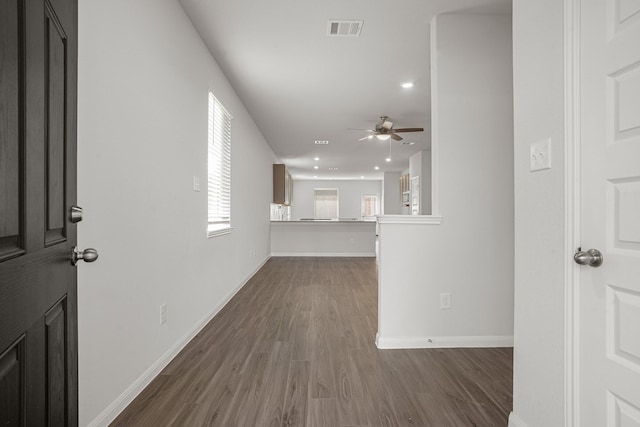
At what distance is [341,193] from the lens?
48.1 feet

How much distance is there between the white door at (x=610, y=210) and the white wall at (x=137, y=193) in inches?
75.8

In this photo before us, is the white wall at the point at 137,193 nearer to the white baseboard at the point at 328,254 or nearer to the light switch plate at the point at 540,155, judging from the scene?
the light switch plate at the point at 540,155

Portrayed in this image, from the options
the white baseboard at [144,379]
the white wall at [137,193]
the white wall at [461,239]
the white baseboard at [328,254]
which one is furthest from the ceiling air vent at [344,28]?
the white baseboard at [328,254]

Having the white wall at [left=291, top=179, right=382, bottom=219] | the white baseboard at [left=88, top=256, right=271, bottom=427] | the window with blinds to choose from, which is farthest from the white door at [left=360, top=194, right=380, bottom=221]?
the white baseboard at [left=88, top=256, right=271, bottom=427]

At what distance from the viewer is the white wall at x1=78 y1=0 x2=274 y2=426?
5.02 feet

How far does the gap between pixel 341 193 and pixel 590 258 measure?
13550 mm

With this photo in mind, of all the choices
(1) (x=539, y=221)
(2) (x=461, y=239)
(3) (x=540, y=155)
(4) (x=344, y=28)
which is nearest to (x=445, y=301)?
(2) (x=461, y=239)

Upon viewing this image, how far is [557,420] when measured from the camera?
4.29 feet

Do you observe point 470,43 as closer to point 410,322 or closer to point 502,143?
point 502,143

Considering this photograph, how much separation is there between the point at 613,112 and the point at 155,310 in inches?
94.6

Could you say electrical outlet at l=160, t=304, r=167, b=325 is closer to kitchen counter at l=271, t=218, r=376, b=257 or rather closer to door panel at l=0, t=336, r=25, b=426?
door panel at l=0, t=336, r=25, b=426

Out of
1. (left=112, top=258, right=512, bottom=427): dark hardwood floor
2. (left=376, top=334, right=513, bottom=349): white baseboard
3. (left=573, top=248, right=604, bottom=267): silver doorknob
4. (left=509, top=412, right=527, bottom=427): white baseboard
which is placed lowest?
(left=112, top=258, right=512, bottom=427): dark hardwood floor

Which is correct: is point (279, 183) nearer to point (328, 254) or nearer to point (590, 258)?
point (328, 254)

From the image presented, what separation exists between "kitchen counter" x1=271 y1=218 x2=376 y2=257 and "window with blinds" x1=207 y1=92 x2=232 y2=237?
399 cm
